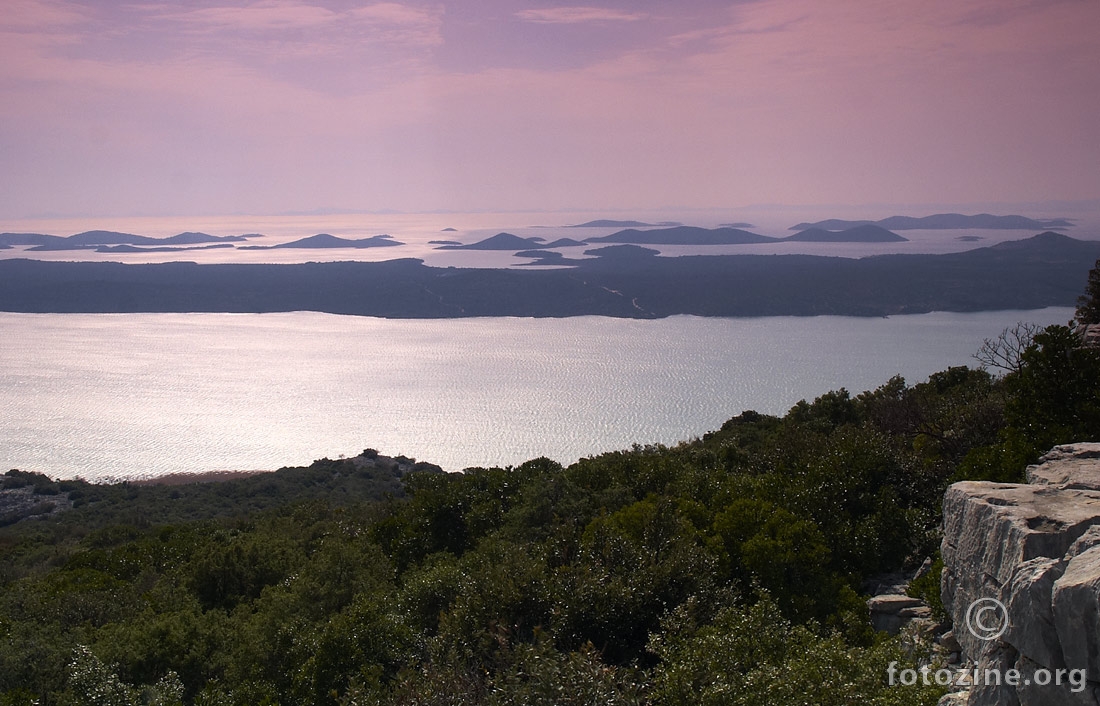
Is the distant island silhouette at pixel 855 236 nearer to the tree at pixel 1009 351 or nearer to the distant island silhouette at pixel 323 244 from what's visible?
the distant island silhouette at pixel 323 244

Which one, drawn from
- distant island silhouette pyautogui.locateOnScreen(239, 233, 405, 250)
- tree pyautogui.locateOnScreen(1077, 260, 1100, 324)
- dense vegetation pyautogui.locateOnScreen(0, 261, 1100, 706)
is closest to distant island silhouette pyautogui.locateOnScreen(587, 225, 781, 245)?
distant island silhouette pyautogui.locateOnScreen(239, 233, 405, 250)

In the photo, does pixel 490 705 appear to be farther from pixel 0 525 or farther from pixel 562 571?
pixel 0 525

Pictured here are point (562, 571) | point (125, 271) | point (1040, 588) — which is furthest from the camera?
point (125, 271)

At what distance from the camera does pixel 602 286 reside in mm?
91688

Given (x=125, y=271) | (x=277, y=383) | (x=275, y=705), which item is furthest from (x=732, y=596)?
(x=125, y=271)

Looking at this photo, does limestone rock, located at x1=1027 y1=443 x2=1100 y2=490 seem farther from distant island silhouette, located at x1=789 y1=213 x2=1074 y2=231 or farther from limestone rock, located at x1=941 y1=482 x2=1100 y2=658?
distant island silhouette, located at x1=789 y1=213 x2=1074 y2=231

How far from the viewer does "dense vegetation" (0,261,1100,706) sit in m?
5.68

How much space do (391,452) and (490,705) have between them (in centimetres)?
3554

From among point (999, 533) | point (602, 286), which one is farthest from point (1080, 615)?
point (602, 286)

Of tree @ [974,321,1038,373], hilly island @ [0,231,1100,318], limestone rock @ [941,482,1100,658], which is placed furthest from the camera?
hilly island @ [0,231,1100,318]

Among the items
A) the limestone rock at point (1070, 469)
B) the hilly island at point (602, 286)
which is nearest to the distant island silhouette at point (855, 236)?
the hilly island at point (602, 286)

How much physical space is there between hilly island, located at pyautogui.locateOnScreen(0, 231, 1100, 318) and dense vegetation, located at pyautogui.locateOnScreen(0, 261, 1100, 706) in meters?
65.0

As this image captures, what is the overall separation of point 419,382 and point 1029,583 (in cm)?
5113

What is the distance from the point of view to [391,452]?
1564 inches
